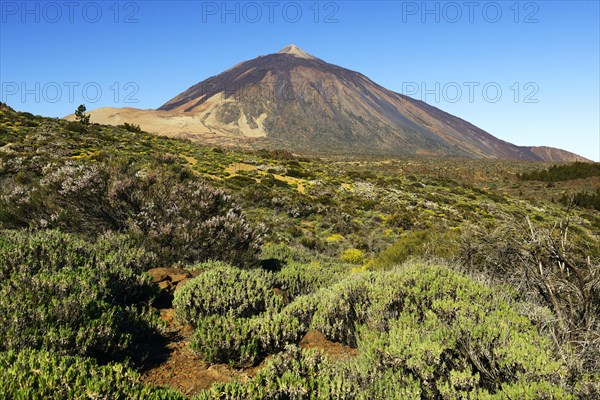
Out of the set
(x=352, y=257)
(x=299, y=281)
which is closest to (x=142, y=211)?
(x=299, y=281)

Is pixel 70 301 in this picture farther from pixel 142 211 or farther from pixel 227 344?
pixel 142 211

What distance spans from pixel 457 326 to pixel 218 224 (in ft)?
17.6

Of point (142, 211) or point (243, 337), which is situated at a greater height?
point (142, 211)

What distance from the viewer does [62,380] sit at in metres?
2.34

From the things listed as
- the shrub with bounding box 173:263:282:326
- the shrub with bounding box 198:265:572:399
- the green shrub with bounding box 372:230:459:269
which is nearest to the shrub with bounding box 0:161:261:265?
the shrub with bounding box 173:263:282:326

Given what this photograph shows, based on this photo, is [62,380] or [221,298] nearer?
[62,380]

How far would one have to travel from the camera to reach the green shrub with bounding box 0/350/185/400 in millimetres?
2217

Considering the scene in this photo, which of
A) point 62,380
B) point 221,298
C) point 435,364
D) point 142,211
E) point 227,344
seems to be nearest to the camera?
point 62,380

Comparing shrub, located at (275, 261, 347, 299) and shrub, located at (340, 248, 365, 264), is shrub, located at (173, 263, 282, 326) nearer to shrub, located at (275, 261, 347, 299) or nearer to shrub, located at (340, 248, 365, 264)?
shrub, located at (275, 261, 347, 299)

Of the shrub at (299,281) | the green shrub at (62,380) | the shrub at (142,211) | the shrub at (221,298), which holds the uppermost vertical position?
the shrub at (142,211)

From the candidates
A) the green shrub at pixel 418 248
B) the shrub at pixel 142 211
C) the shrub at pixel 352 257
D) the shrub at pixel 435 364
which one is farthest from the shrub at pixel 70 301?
the shrub at pixel 352 257

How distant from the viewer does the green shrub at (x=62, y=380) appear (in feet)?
7.27

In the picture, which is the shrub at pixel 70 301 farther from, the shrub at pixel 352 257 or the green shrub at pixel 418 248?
the shrub at pixel 352 257

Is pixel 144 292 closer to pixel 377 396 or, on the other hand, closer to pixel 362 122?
pixel 377 396
